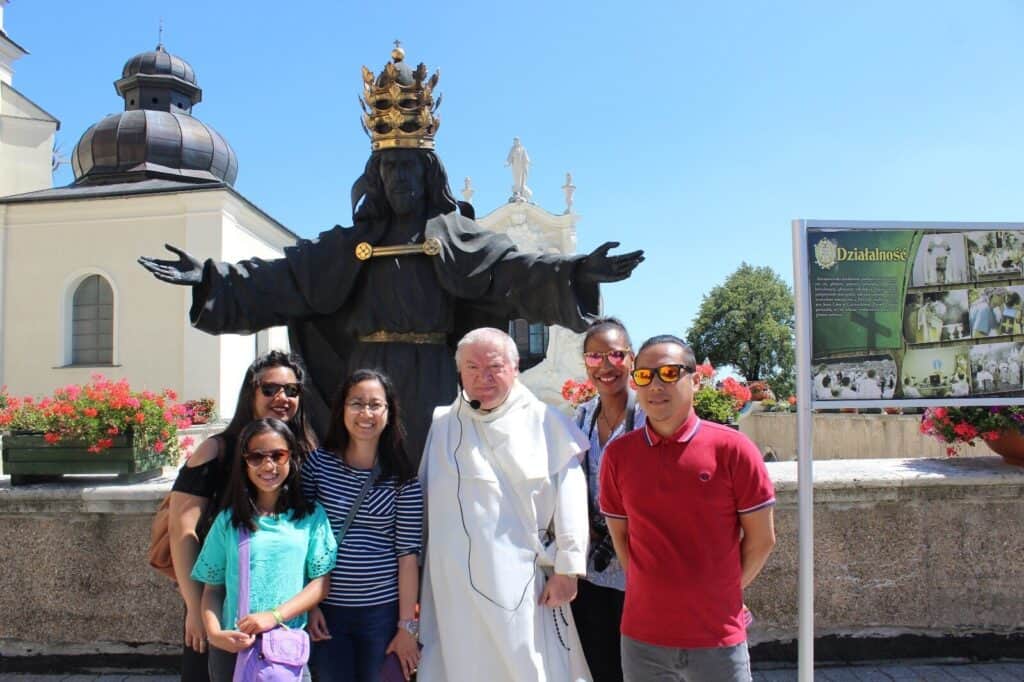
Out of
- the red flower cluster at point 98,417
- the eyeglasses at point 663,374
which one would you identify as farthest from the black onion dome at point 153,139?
the eyeglasses at point 663,374

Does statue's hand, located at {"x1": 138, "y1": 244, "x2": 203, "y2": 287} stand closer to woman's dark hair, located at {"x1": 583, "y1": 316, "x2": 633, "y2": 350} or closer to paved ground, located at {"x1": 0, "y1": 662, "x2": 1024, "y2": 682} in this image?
woman's dark hair, located at {"x1": 583, "y1": 316, "x2": 633, "y2": 350}

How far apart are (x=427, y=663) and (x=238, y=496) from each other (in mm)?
858

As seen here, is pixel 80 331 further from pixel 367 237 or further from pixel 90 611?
pixel 367 237

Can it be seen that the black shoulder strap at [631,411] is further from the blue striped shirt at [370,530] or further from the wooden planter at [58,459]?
the wooden planter at [58,459]

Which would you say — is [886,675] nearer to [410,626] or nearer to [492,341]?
[410,626]

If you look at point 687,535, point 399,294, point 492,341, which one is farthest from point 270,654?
point 399,294

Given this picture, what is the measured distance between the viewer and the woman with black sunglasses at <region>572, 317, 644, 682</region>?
10.3ft

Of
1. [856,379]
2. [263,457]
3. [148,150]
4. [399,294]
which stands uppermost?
[148,150]

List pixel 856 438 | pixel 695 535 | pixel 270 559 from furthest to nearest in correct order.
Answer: pixel 856 438 → pixel 270 559 → pixel 695 535

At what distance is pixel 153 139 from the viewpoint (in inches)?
941

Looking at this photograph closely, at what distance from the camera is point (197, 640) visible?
2.88 metres

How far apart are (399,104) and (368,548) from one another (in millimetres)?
2242

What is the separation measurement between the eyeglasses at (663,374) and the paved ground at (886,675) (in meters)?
2.79

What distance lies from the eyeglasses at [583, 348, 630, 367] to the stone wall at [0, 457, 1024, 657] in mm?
2151
